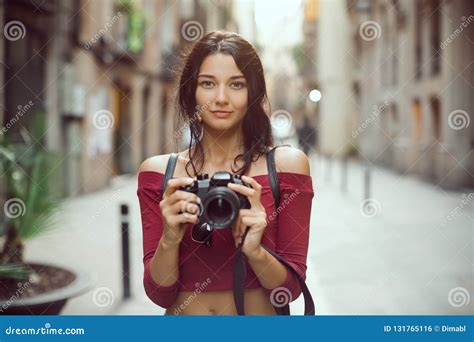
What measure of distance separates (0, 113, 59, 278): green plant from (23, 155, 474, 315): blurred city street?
0.18 metres

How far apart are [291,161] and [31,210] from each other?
7.58ft

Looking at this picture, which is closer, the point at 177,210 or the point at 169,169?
the point at 177,210

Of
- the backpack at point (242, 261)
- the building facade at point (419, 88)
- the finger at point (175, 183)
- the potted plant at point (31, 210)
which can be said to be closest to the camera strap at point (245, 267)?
the backpack at point (242, 261)

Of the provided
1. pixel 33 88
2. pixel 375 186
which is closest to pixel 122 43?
pixel 33 88

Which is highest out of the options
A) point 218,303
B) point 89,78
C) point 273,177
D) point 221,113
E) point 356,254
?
point 221,113

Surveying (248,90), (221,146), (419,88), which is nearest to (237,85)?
(248,90)

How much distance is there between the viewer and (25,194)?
363 cm

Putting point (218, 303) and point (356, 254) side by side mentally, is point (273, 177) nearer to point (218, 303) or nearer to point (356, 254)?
point (218, 303)

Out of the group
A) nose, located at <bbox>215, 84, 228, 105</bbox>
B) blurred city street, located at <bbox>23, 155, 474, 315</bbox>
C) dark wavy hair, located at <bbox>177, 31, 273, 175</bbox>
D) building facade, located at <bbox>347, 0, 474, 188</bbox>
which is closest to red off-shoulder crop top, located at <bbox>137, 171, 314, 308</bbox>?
dark wavy hair, located at <bbox>177, 31, 273, 175</bbox>

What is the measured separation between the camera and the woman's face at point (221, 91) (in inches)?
65.9

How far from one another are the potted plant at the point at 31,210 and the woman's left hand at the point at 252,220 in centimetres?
194

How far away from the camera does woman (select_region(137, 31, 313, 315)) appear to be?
5.46 feet

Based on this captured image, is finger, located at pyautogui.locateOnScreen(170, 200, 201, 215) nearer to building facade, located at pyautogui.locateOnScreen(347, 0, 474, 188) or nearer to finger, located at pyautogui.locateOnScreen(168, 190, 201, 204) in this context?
finger, located at pyautogui.locateOnScreen(168, 190, 201, 204)

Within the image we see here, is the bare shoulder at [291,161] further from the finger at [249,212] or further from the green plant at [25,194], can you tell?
the green plant at [25,194]
